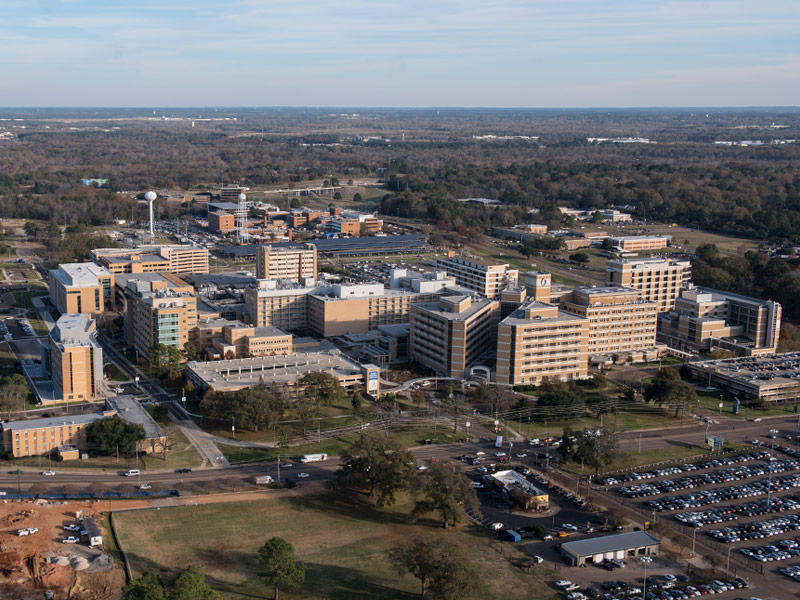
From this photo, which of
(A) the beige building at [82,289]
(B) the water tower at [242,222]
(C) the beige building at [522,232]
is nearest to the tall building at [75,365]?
(A) the beige building at [82,289]

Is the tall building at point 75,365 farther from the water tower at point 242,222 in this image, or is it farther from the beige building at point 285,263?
the water tower at point 242,222

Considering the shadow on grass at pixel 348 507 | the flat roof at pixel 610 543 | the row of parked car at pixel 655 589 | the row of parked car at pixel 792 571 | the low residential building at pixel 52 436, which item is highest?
the low residential building at pixel 52 436

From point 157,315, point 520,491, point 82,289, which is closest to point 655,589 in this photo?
point 520,491

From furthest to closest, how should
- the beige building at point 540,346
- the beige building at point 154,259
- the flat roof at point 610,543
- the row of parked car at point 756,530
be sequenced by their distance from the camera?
the beige building at point 154,259 → the beige building at point 540,346 → the row of parked car at point 756,530 → the flat roof at point 610,543

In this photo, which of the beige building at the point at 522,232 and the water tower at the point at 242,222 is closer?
the water tower at the point at 242,222

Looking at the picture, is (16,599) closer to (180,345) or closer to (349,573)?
(349,573)

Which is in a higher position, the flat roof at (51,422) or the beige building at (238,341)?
the beige building at (238,341)

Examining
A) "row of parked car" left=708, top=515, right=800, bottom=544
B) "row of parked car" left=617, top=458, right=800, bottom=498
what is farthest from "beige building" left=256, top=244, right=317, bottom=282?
"row of parked car" left=708, top=515, right=800, bottom=544
